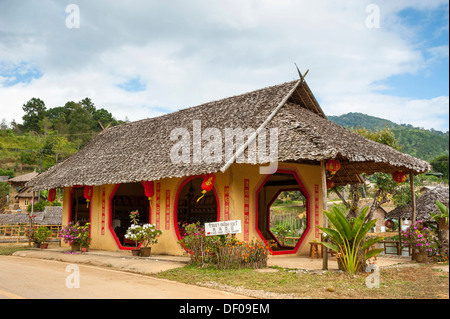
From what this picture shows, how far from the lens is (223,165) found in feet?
27.3

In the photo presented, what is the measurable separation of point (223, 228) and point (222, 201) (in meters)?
1.40

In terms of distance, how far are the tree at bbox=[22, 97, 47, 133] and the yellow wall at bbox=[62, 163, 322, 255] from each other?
44900mm

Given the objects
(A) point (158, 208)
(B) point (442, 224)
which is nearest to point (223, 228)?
(A) point (158, 208)

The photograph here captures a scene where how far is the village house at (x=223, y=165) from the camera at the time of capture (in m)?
8.86

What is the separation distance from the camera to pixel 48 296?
533cm

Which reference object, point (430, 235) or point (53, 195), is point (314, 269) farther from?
point (53, 195)

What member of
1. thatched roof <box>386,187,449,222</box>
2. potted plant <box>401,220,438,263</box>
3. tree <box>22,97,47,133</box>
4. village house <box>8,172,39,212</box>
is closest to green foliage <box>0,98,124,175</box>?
tree <box>22,97,47,133</box>

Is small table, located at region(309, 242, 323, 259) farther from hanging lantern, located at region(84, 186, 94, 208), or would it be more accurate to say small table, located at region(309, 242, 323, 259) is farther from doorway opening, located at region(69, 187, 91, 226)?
doorway opening, located at region(69, 187, 91, 226)

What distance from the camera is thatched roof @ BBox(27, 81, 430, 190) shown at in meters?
8.68

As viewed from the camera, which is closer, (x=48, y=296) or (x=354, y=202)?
(x=48, y=296)

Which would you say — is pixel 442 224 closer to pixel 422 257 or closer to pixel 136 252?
pixel 422 257

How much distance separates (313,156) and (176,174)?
9.99 ft
